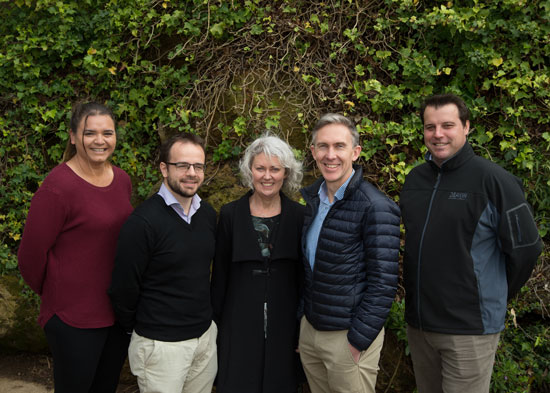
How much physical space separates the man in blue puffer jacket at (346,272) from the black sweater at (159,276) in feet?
2.15

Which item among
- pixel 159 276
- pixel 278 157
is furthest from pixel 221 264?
pixel 278 157

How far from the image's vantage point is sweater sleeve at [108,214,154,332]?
2359 millimetres

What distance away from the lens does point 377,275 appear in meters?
2.33

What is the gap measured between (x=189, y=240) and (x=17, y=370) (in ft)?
10.2

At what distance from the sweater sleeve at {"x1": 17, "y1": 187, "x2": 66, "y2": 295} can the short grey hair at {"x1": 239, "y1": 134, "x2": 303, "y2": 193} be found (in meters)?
1.08

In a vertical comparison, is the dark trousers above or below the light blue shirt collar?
below

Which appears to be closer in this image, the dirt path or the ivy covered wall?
the ivy covered wall

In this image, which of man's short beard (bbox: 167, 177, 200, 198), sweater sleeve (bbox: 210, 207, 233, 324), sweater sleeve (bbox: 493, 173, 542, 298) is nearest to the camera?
sweater sleeve (bbox: 493, 173, 542, 298)

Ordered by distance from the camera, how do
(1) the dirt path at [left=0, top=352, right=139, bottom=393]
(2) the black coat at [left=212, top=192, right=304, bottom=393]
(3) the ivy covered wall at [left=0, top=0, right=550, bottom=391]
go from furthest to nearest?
(1) the dirt path at [left=0, top=352, right=139, bottom=393], (3) the ivy covered wall at [left=0, top=0, right=550, bottom=391], (2) the black coat at [left=212, top=192, right=304, bottom=393]

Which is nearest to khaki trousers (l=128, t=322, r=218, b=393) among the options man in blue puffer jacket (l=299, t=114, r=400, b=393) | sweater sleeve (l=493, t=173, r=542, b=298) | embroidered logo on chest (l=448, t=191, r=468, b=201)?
man in blue puffer jacket (l=299, t=114, r=400, b=393)

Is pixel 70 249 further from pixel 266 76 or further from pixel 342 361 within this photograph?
pixel 266 76

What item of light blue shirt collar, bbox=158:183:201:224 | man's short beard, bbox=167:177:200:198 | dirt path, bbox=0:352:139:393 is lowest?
dirt path, bbox=0:352:139:393

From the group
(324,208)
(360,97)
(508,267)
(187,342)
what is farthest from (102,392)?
(360,97)

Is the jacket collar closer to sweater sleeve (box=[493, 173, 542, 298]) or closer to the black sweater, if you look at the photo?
sweater sleeve (box=[493, 173, 542, 298])
